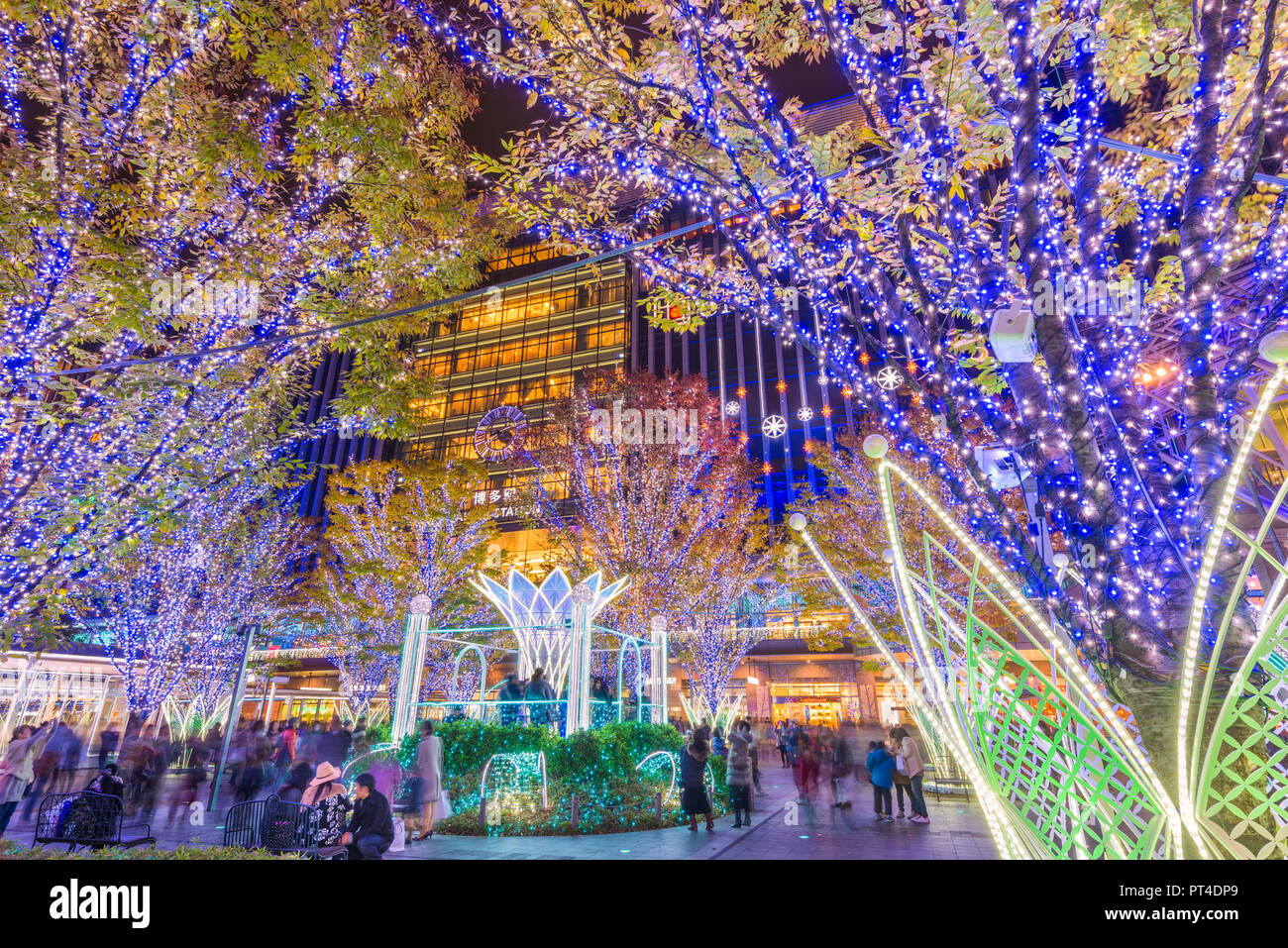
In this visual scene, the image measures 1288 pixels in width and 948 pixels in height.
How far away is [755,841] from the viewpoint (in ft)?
26.7

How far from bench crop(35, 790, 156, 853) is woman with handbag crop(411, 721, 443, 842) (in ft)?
9.27

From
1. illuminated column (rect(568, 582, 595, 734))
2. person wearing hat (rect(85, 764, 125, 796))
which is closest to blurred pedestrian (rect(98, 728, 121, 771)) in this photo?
person wearing hat (rect(85, 764, 125, 796))

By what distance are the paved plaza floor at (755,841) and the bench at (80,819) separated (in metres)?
1.29

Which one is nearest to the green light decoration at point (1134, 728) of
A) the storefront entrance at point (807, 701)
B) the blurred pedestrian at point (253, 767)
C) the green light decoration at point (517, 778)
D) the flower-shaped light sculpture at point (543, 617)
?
the green light decoration at point (517, 778)

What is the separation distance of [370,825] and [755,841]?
5.14m

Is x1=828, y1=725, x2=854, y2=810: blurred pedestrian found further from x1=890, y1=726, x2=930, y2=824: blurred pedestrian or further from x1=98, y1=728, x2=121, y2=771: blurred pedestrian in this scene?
x1=98, y1=728, x2=121, y2=771: blurred pedestrian

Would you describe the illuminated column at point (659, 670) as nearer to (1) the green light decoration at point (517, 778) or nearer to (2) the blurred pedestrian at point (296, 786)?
(1) the green light decoration at point (517, 778)

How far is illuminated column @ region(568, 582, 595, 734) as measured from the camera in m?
9.70

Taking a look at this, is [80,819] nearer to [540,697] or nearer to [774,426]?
[540,697]

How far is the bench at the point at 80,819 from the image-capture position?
6531 millimetres

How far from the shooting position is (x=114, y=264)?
216 inches

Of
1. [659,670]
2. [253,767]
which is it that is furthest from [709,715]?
[253,767]
